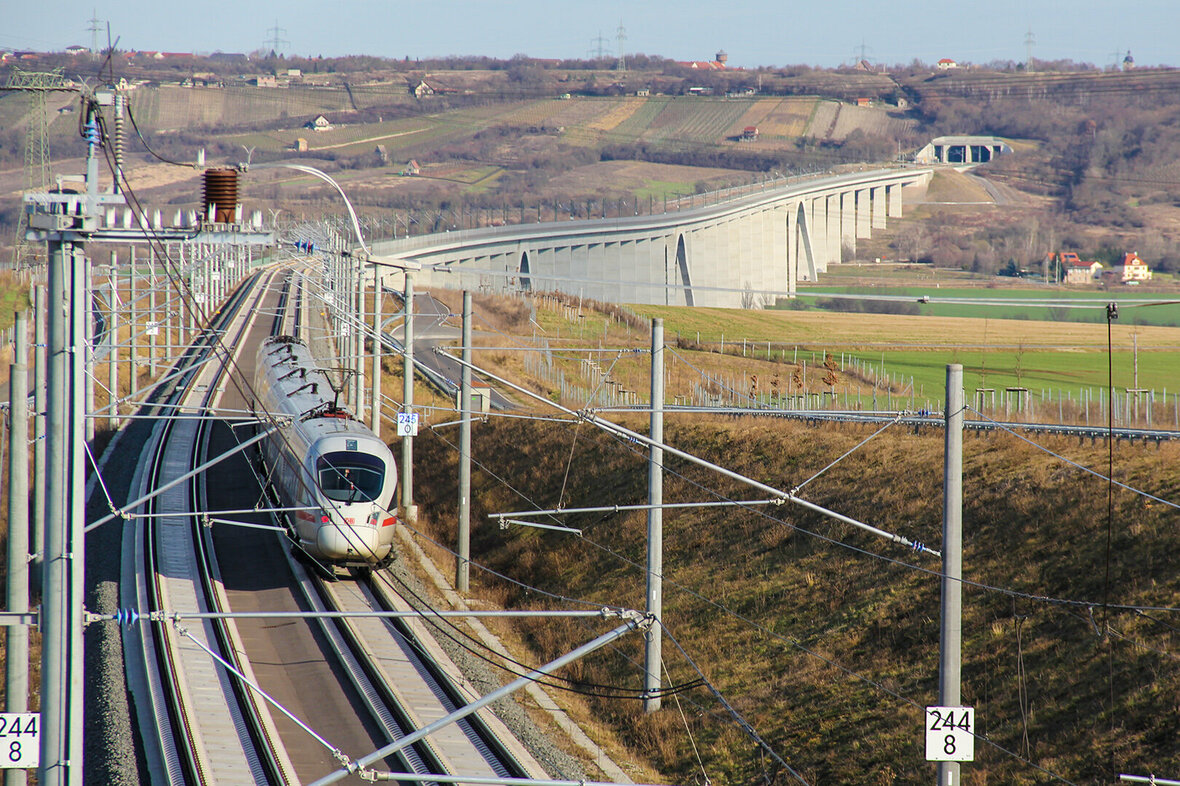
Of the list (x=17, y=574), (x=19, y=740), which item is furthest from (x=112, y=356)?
(x=19, y=740)

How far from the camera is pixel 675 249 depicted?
14775 cm

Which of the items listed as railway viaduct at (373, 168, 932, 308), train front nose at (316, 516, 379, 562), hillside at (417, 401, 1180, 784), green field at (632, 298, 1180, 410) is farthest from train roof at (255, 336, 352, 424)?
railway viaduct at (373, 168, 932, 308)

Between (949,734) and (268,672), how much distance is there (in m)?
14.6

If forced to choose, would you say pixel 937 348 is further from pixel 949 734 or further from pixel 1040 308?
pixel 949 734

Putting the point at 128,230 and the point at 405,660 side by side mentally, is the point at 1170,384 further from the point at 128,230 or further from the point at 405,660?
the point at 128,230

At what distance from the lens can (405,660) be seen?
2339 cm

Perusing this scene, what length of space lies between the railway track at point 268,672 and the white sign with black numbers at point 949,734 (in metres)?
6.54

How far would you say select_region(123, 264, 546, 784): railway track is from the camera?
18484 mm

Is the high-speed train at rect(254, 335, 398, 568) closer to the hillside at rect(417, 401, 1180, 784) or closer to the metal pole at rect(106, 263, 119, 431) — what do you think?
the hillside at rect(417, 401, 1180, 784)

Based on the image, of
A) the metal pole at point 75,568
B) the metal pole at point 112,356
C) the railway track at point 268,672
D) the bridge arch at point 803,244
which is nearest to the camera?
the metal pole at point 75,568

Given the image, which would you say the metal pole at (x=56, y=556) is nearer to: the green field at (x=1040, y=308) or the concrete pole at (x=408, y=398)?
the concrete pole at (x=408, y=398)

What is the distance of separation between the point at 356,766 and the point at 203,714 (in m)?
10.6

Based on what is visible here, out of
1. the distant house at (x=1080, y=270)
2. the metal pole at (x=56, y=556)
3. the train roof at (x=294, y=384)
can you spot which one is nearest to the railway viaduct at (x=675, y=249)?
the distant house at (x=1080, y=270)

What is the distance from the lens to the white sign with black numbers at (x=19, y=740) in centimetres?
1145
